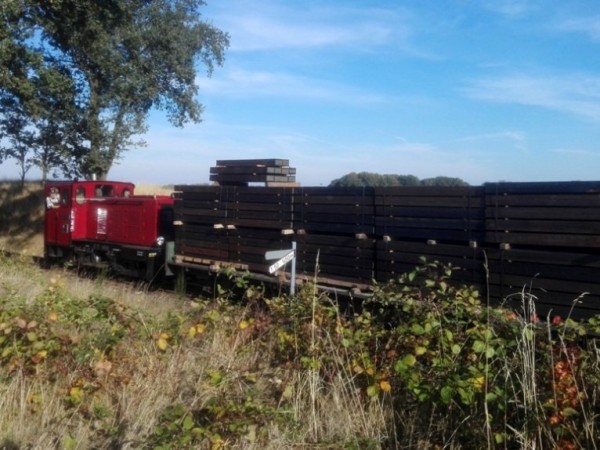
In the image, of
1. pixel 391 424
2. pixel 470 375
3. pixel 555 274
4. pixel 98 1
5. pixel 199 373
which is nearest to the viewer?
pixel 470 375

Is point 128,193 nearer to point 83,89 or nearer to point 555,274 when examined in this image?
point 83,89

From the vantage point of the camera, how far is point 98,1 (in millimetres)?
20234

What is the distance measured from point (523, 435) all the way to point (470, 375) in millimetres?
509

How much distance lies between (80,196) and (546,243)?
14410mm

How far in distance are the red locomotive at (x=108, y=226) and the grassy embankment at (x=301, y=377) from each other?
414 inches

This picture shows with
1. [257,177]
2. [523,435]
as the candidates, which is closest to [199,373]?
[523,435]

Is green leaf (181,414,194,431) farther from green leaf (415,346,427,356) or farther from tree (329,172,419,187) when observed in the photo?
tree (329,172,419,187)

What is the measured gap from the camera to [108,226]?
19.2 metres

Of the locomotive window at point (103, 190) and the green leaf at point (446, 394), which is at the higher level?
the locomotive window at point (103, 190)

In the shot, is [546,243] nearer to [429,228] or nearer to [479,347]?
[429,228]

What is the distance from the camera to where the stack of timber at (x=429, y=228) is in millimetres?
9555

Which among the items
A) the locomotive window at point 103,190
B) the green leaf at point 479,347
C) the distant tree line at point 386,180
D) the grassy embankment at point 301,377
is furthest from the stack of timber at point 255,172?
the green leaf at point 479,347

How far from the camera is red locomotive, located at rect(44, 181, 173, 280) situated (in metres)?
17.5

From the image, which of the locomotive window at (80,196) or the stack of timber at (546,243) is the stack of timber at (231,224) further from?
the locomotive window at (80,196)
